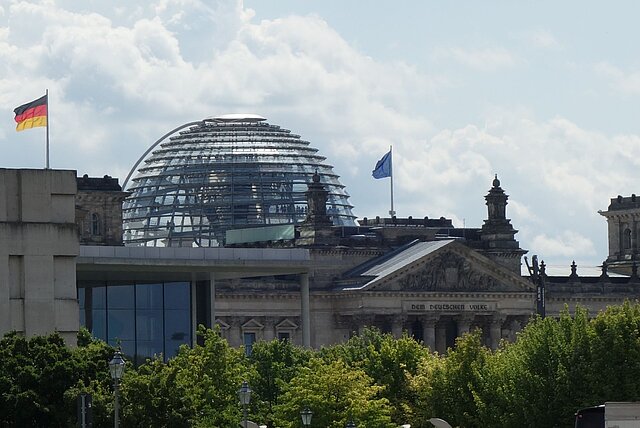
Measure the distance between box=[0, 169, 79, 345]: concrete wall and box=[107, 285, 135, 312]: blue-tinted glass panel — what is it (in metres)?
25.2

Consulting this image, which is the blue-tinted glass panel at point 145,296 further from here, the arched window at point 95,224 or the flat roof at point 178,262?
the arched window at point 95,224

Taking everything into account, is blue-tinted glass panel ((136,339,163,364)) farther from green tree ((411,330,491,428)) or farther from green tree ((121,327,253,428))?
green tree ((411,330,491,428))

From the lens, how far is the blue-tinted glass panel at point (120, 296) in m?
112

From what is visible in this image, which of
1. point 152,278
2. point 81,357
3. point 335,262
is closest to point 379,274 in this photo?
point 335,262

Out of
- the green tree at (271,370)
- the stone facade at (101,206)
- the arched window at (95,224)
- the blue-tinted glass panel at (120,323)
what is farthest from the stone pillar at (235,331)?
the blue-tinted glass panel at (120,323)

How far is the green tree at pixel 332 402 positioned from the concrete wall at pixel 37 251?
12.9 m

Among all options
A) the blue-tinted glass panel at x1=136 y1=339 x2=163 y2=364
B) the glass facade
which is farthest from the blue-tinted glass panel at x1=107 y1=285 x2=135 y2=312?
the blue-tinted glass panel at x1=136 y1=339 x2=163 y2=364

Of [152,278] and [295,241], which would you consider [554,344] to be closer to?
[152,278]

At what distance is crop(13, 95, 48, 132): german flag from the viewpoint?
117012mm

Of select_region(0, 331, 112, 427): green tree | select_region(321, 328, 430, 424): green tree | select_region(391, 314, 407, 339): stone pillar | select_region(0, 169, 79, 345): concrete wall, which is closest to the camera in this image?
select_region(0, 331, 112, 427): green tree

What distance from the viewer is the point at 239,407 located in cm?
9519

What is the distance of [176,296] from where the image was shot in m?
114

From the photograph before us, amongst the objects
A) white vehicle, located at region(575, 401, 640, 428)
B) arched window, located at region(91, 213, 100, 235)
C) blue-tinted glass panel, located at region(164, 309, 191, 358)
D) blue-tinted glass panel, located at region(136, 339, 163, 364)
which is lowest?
white vehicle, located at region(575, 401, 640, 428)

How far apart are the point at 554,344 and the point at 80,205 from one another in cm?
8370
